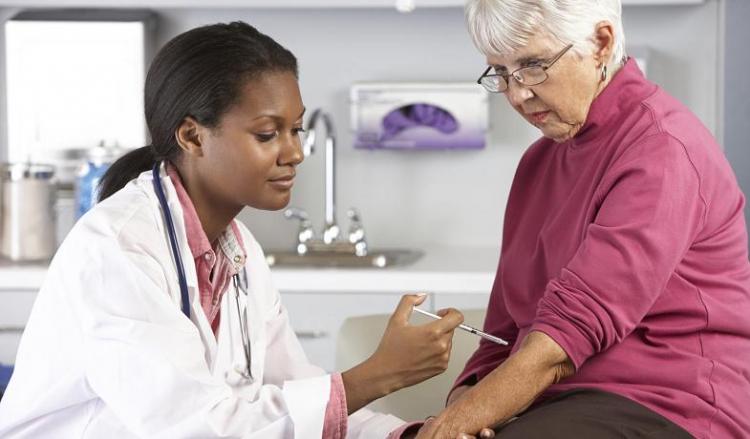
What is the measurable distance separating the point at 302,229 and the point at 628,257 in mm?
1861

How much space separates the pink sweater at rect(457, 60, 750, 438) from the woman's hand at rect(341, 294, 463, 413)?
13 centimetres

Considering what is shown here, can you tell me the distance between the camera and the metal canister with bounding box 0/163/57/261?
315 cm

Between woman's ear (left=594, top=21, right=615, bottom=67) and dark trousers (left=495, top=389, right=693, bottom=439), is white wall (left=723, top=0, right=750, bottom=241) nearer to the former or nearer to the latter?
woman's ear (left=594, top=21, right=615, bottom=67)

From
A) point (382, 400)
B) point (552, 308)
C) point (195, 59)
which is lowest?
point (382, 400)

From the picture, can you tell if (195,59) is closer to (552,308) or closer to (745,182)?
(552,308)

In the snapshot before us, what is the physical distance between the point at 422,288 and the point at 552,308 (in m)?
1.40

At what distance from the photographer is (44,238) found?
317 cm

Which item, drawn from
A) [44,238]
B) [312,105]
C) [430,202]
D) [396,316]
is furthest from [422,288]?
[396,316]

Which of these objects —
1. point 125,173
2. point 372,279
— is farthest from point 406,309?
point 372,279

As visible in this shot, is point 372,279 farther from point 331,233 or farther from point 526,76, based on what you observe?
point 526,76

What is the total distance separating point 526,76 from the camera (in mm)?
1678

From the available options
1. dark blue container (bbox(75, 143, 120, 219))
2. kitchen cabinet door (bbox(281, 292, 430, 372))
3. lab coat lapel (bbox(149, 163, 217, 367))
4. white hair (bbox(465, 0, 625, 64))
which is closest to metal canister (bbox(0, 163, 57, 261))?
dark blue container (bbox(75, 143, 120, 219))

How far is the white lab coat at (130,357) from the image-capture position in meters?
1.54

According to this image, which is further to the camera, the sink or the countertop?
the sink
